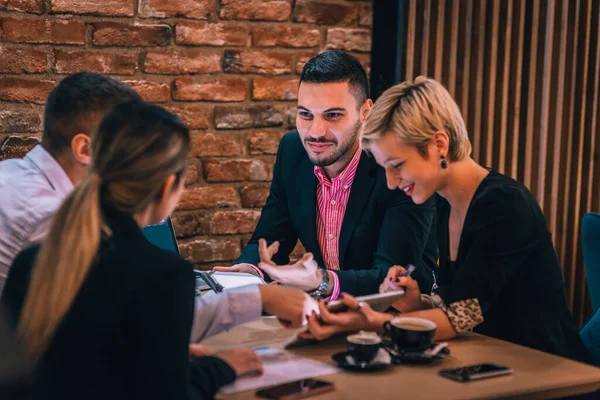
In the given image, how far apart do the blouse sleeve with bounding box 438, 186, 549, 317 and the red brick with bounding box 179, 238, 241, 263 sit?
1.49 meters

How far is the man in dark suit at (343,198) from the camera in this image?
7.96 ft

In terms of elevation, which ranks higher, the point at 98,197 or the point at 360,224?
the point at 98,197

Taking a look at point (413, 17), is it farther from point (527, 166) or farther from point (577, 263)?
point (577, 263)

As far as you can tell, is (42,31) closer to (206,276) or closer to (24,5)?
(24,5)

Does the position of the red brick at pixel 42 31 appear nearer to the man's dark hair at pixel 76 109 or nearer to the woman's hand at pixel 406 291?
the man's dark hair at pixel 76 109

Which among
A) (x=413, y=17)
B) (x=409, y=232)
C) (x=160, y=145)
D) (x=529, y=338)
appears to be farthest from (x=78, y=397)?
(x=413, y=17)

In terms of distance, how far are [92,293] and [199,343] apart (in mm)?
499

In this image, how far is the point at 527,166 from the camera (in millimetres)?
3547

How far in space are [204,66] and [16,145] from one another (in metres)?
0.75

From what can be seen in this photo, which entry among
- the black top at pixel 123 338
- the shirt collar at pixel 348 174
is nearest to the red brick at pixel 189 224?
the shirt collar at pixel 348 174

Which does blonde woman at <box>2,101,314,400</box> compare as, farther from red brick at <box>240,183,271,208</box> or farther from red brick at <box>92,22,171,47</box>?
red brick at <box>240,183,271,208</box>

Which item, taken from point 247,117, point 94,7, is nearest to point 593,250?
point 247,117

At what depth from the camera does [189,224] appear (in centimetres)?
307

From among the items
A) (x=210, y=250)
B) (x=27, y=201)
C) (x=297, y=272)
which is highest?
(x=27, y=201)
